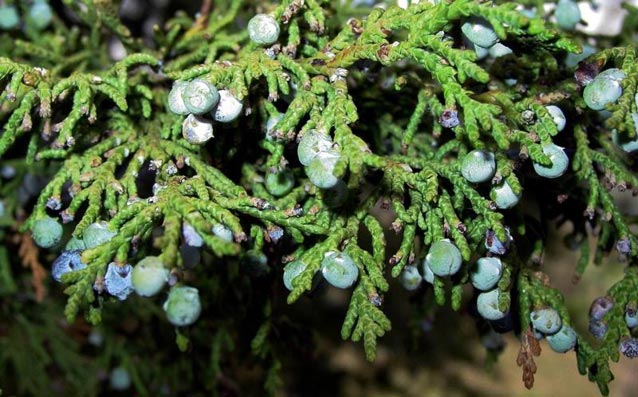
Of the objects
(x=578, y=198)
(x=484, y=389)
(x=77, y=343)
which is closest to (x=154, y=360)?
(x=77, y=343)

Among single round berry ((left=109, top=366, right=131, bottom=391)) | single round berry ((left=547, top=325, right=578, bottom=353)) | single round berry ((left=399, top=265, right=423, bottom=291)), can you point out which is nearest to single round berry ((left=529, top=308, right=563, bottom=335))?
single round berry ((left=547, top=325, right=578, bottom=353))

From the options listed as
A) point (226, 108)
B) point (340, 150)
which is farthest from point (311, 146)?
point (226, 108)

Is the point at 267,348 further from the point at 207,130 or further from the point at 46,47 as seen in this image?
the point at 46,47

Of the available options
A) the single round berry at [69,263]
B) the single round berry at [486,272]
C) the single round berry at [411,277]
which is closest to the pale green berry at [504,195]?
the single round berry at [486,272]

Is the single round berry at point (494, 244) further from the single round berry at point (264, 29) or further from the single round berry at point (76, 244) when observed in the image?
the single round berry at point (76, 244)

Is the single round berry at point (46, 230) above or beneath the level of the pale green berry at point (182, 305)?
beneath

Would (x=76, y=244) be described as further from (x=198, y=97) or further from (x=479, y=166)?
(x=479, y=166)

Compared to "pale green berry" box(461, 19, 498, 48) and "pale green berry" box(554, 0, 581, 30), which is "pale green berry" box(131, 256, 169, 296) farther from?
"pale green berry" box(554, 0, 581, 30)
